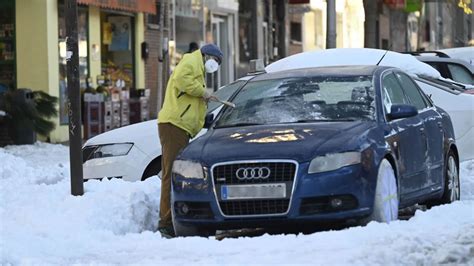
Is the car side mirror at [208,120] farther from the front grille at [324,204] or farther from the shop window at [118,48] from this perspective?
the shop window at [118,48]

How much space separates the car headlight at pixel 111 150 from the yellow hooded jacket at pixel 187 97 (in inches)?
59.8

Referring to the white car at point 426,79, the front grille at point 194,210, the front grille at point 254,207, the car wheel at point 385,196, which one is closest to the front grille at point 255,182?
the front grille at point 254,207

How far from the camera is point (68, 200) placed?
339 inches

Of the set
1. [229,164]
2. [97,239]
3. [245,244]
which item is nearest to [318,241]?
[245,244]

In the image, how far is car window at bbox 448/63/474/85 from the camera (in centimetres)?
1497

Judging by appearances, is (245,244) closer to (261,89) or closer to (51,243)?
(51,243)

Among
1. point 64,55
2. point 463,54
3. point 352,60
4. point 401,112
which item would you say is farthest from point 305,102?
point 64,55

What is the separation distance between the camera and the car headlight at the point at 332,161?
7039 mm

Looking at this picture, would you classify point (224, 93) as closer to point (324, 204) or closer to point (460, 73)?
A: point (324, 204)

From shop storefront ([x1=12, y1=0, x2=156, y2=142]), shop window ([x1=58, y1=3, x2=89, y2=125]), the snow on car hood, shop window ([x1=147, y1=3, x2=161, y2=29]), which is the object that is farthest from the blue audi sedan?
shop window ([x1=147, y1=3, x2=161, y2=29])

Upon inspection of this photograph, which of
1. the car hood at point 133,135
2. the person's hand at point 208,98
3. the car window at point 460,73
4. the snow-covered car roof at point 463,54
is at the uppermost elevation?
the snow-covered car roof at point 463,54

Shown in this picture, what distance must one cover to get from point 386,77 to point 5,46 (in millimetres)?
11547

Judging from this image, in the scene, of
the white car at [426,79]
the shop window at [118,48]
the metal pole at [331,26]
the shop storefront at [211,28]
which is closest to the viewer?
the white car at [426,79]

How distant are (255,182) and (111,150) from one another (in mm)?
3375
